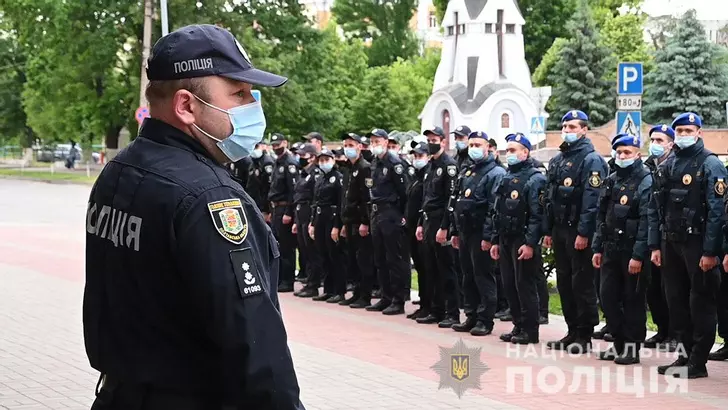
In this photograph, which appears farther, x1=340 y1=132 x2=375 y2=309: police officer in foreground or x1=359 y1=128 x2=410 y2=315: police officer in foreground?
x1=340 y1=132 x2=375 y2=309: police officer in foreground

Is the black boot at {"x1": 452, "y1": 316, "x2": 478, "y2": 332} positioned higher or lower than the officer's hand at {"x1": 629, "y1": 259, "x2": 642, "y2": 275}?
lower

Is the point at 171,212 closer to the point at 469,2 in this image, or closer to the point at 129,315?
the point at 129,315

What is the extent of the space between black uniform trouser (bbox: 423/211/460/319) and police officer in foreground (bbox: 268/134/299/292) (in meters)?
3.27

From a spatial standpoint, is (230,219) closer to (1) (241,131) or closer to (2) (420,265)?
(1) (241,131)

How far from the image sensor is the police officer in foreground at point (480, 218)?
11.7 meters

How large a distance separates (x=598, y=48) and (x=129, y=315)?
5499 centimetres

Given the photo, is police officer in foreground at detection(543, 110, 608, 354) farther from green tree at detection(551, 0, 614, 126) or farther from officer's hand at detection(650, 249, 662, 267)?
green tree at detection(551, 0, 614, 126)

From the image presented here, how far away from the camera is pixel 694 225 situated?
9.19 meters

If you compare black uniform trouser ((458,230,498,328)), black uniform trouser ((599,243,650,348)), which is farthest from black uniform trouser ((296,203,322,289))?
black uniform trouser ((599,243,650,348))

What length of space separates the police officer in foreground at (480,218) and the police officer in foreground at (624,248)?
168cm

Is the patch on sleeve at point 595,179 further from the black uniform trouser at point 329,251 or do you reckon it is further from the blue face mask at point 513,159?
the black uniform trouser at point 329,251

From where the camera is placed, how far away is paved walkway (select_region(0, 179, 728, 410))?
823 centimetres

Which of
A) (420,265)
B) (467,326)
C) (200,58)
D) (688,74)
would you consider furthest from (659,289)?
(688,74)

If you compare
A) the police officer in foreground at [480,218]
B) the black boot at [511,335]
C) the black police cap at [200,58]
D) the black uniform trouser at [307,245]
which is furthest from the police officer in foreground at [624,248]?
the black police cap at [200,58]
